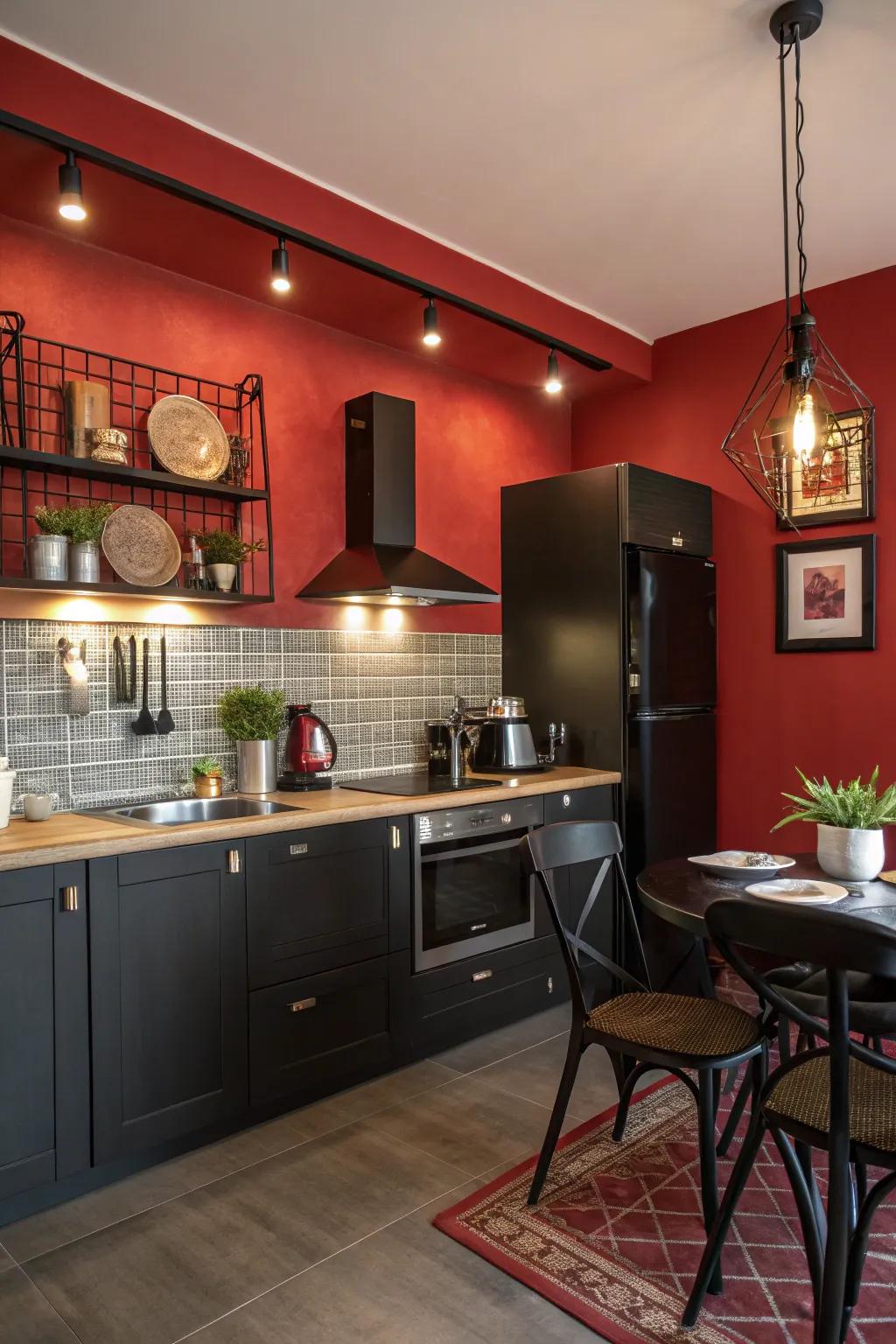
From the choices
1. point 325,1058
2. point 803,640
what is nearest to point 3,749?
point 325,1058

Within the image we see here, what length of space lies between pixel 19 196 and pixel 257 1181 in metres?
2.84

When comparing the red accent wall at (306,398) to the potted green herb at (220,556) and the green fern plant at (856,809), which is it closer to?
the potted green herb at (220,556)

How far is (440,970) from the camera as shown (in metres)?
3.19

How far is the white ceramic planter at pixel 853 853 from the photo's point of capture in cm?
232

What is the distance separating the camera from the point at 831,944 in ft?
5.08

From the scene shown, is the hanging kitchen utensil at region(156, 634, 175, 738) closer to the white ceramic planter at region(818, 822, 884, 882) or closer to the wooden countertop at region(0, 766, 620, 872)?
the wooden countertop at region(0, 766, 620, 872)

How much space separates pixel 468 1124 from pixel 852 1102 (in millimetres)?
1285

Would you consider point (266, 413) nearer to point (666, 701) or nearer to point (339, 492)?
point (339, 492)

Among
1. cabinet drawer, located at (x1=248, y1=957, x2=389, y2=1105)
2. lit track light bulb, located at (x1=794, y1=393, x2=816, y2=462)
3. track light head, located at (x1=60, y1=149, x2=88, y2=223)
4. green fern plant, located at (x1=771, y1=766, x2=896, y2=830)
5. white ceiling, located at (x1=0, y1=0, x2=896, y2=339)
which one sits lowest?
cabinet drawer, located at (x1=248, y1=957, x2=389, y2=1105)

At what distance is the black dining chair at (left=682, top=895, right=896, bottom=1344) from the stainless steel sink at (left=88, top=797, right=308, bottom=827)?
5.04 feet

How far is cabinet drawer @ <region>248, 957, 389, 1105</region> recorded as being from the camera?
2670 mm

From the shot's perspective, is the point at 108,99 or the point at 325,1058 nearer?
the point at 108,99

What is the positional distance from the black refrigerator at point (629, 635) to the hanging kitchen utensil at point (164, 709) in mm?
1739

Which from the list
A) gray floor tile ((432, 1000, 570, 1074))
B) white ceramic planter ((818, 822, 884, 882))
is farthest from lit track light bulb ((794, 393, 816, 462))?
gray floor tile ((432, 1000, 570, 1074))
